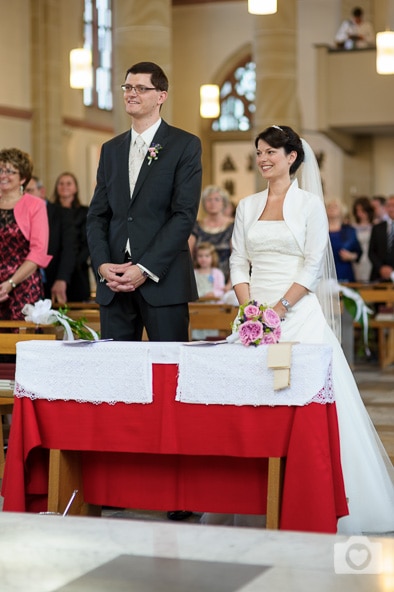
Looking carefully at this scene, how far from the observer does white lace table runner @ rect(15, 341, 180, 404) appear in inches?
187

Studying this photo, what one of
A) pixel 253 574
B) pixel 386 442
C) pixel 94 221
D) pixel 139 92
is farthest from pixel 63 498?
pixel 386 442

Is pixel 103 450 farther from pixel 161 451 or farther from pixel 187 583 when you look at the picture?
pixel 187 583

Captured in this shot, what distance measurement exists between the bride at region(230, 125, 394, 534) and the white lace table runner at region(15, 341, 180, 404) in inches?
31.8

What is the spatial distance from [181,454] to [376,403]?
4398 millimetres

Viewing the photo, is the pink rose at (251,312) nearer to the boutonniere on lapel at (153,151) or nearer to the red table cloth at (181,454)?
the red table cloth at (181,454)

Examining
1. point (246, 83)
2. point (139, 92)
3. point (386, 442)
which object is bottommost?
point (386, 442)

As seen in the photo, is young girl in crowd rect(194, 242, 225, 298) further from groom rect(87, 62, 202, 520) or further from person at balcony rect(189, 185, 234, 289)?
groom rect(87, 62, 202, 520)

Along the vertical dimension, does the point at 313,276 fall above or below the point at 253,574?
above

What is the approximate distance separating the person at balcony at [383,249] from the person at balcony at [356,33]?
1263 cm

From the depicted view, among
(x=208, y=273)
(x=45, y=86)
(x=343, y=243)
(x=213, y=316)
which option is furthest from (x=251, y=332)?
(x=45, y=86)

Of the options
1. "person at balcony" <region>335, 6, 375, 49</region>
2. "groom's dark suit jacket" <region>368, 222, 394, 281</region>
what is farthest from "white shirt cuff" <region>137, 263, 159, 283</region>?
"person at balcony" <region>335, 6, 375, 49</region>

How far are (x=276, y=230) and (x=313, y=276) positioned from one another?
0.87 ft

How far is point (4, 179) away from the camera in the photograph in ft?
22.8

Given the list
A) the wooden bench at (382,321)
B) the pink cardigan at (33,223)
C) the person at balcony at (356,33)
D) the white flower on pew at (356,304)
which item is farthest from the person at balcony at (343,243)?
the person at balcony at (356,33)
